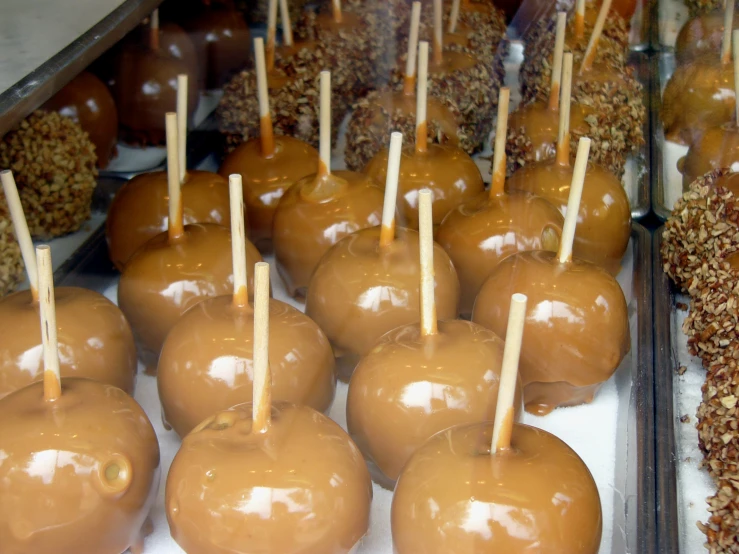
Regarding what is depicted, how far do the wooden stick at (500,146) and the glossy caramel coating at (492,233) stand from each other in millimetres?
14

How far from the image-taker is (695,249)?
109 cm

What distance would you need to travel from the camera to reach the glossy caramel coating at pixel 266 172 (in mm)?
1302

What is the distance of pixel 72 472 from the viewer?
2.41ft

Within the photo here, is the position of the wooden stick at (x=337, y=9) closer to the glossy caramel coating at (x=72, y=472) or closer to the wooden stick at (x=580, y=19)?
the wooden stick at (x=580, y=19)

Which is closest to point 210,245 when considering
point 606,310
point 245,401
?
point 245,401

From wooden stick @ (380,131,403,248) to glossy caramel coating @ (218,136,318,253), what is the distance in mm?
339

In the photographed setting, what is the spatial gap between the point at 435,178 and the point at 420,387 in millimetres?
479

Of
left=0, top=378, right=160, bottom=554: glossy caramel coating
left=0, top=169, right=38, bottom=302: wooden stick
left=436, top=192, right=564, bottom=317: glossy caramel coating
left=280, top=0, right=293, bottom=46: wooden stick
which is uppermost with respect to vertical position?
left=280, top=0, right=293, bottom=46: wooden stick

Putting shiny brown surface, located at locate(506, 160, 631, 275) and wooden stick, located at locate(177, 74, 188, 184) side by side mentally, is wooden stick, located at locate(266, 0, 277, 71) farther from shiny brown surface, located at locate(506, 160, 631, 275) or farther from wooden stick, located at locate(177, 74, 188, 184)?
shiny brown surface, located at locate(506, 160, 631, 275)

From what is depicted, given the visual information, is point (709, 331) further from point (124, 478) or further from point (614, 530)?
point (124, 478)

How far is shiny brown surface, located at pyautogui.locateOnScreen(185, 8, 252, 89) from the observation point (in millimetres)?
1610

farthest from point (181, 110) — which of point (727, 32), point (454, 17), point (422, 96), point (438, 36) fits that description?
point (727, 32)

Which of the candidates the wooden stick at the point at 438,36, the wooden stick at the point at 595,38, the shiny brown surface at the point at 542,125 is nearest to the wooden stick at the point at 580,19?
the wooden stick at the point at 595,38

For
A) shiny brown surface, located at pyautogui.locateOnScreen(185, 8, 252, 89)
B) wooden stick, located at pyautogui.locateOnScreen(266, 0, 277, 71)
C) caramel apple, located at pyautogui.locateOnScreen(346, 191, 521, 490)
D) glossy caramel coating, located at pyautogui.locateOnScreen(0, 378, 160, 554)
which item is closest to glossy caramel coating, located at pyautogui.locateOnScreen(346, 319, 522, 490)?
caramel apple, located at pyautogui.locateOnScreen(346, 191, 521, 490)
